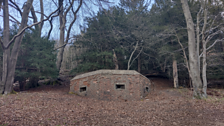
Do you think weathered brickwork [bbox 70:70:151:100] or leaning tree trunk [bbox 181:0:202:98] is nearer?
leaning tree trunk [bbox 181:0:202:98]

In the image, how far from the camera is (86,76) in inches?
425

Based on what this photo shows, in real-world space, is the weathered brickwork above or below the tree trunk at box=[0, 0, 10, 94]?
below

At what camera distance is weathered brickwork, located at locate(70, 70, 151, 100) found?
10.2 meters

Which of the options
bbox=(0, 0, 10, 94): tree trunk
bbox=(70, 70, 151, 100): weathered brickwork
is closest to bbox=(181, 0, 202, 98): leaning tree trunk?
bbox=(70, 70, 151, 100): weathered brickwork

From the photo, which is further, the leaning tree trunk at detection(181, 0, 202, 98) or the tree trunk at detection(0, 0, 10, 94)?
the tree trunk at detection(0, 0, 10, 94)

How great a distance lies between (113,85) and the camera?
33.9 ft

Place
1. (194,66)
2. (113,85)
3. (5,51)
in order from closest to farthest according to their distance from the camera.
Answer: (194,66), (5,51), (113,85)

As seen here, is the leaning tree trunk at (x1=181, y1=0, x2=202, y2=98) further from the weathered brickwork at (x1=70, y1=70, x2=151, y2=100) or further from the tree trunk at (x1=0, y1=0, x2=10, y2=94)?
the tree trunk at (x1=0, y1=0, x2=10, y2=94)

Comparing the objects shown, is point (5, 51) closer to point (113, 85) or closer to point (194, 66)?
point (113, 85)

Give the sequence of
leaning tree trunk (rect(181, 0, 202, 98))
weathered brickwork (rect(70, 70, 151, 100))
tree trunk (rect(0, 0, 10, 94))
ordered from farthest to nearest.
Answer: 1. weathered brickwork (rect(70, 70, 151, 100))
2. tree trunk (rect(0, 0, 10, 94))
3. leaning tree trunk (rect(181, 0, 202, 98))

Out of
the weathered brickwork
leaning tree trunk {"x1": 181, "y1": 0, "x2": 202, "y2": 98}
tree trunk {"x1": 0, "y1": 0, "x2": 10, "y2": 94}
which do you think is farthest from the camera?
the weathered brickwork

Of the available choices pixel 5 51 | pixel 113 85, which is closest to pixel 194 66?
pixel 113 85

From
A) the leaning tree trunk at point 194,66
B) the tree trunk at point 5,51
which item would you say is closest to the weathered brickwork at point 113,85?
the leaning tree trunk at point 194,66

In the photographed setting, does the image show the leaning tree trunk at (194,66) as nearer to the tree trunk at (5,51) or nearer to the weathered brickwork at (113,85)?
the weathered brickwork at (113,85)
